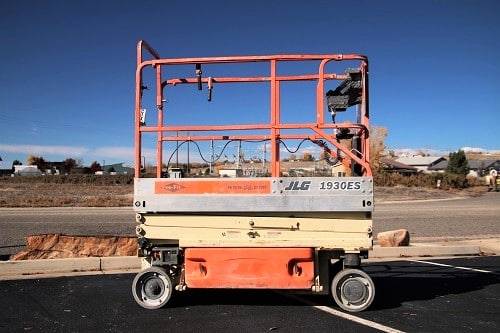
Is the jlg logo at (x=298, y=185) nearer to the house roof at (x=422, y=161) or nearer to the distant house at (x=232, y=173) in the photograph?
the distant house at (x=232, y=173)

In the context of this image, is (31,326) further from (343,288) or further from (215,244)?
(343,288)

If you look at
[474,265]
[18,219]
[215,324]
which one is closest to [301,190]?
[215,324]

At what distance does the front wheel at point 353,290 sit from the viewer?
6.27 meters

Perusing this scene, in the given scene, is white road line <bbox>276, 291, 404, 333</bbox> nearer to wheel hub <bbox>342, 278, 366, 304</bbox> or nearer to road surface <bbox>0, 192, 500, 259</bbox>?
wheel hub <bbox>342, 278, 366, 304</bbox>

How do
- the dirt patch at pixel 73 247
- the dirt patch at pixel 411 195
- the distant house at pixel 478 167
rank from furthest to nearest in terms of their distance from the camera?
the distant house at pixel 478 167 < the dirt patch at pixel 411 195 < the dirt patch at pixel 73 247

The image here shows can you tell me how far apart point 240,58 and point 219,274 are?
113 inches

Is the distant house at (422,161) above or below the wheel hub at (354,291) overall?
above

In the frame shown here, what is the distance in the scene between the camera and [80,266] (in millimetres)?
9062

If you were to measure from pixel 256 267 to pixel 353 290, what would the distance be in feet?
4.26

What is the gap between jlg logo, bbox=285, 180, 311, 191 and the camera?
6176mm

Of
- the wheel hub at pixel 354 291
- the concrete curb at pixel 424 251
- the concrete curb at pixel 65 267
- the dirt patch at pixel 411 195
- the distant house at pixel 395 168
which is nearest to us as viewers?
the wheel hub at pixel 354 291

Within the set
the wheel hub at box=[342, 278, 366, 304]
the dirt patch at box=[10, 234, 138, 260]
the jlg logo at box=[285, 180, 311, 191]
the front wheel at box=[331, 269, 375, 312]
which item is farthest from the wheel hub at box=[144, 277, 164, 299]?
the dirt patch at box=[10, 234, 138, 260]

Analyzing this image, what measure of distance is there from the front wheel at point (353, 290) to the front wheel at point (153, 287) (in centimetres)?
221

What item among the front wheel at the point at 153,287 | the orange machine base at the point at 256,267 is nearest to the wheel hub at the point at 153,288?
the front wheel at the point at 153,287
